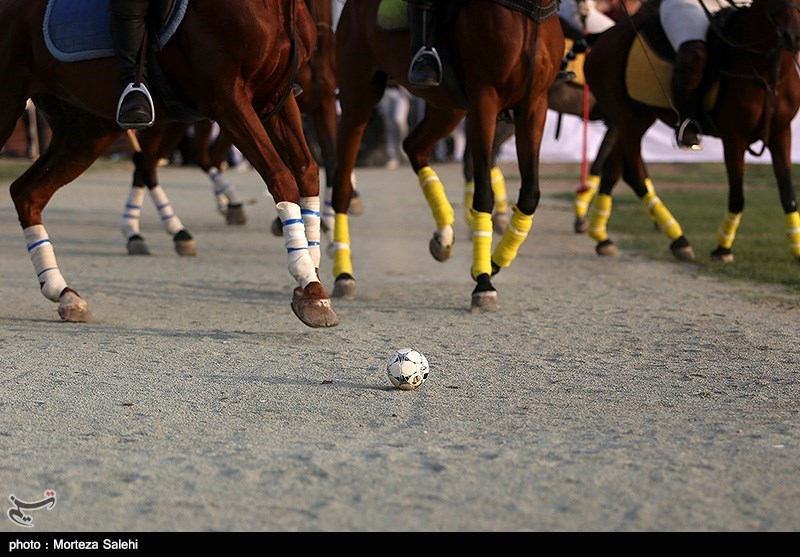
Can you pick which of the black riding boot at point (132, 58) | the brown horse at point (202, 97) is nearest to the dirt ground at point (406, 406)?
the brown horse at point (202, 97)

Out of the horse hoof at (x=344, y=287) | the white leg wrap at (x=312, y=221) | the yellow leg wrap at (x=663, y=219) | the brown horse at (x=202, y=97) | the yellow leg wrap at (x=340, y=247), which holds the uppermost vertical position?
the brown horse at (x=202, y=97)

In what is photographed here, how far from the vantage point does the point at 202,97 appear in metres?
7.40

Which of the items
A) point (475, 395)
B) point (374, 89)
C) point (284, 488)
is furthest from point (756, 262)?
point (284, 488)

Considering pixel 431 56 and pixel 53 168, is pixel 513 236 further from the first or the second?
Result: pixel 53 168

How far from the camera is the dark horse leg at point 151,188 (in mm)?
11891

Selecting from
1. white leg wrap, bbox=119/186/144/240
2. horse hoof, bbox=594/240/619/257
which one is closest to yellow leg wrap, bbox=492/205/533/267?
horse hoof, bbox=594/240/619/257

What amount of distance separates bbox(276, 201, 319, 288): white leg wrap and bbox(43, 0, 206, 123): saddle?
0.82m

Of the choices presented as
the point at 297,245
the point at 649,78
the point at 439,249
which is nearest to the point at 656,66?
the point at 649,78

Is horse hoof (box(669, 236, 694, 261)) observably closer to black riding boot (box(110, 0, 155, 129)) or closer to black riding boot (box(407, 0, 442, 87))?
black riding boot (box(407, 0, 442, 87))

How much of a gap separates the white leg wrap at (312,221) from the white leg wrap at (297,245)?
48 cm

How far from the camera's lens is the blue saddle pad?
25.1 ft

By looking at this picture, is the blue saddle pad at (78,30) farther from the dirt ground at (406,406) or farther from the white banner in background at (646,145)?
the white banner in background at (646,145)

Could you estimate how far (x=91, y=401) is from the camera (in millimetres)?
5910

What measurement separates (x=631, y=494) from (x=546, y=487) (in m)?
0.28
